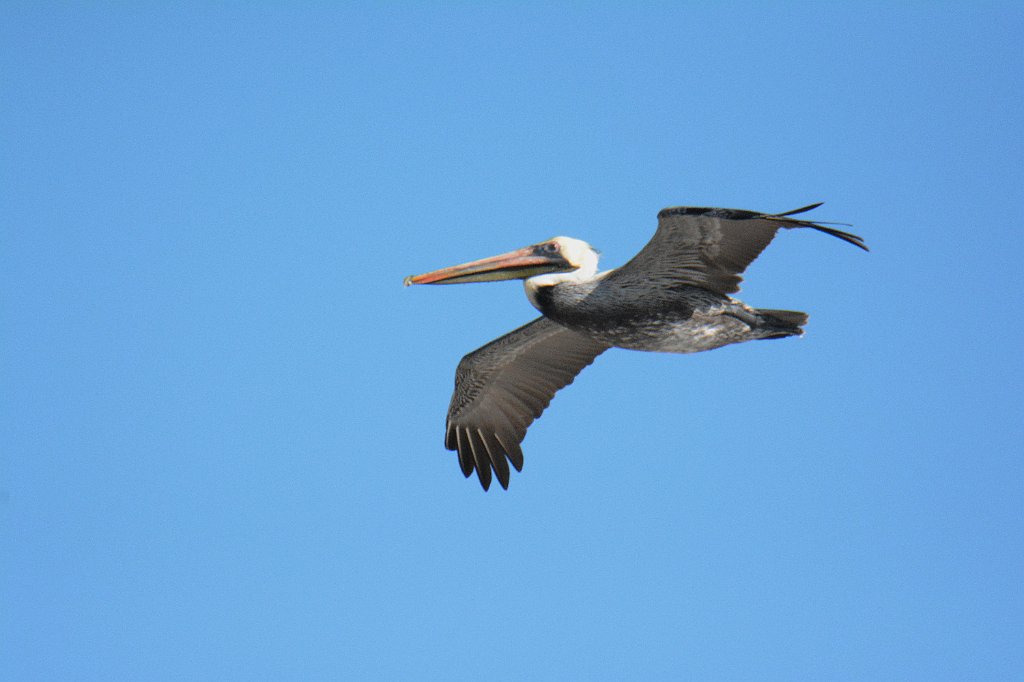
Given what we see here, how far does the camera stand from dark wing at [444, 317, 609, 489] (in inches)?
420

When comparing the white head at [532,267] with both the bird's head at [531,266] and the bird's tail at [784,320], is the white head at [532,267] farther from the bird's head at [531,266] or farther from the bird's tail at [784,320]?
the bird's tail at [784,320]

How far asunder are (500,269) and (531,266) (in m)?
0.25

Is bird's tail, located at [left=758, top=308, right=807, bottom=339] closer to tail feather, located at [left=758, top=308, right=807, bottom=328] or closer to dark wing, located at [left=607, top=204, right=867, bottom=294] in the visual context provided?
tail feather, located at [left=758, top=308, right=807, bottom=328]

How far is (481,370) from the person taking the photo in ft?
35.7

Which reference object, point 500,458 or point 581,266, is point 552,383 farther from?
point 581,266

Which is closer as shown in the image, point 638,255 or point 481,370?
point 638,255

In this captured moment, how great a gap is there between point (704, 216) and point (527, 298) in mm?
1781

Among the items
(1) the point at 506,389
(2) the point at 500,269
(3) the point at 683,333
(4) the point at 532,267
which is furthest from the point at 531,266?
(1) the point at 506,389

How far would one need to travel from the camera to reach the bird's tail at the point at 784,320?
9.02 m

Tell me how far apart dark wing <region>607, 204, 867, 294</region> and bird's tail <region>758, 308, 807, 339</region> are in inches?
15.7

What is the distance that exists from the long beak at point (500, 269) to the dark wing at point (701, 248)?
0.67 metres

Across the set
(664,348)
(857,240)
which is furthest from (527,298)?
(857,240)

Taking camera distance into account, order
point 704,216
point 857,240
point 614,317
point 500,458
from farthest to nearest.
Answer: point 500,458 → point 614,317 → point 704,216 → point 857,240

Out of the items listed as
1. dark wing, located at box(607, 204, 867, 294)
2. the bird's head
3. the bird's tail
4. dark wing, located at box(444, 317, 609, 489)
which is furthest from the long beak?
the bird's tail
